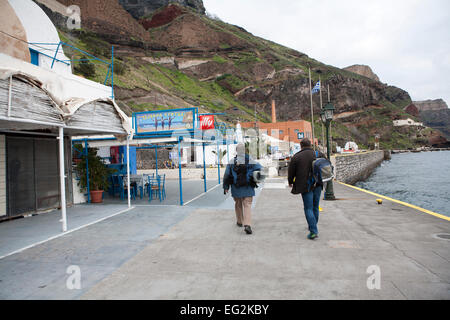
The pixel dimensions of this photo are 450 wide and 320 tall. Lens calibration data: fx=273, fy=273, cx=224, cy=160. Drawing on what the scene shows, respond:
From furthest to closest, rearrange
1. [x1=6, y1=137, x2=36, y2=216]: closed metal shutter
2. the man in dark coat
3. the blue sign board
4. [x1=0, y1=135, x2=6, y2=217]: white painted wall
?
the blue sign board < [x1=6, y1=137, x2=36, y2=216]: closed metal shutter < [x1=0, y1=135, x2=6, y2=217]: white painted wall < the man in dark coat

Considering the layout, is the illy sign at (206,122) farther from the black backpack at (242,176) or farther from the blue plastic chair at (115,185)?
the black backpack at (242,176)

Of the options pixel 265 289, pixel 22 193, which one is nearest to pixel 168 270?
pixel 265 289

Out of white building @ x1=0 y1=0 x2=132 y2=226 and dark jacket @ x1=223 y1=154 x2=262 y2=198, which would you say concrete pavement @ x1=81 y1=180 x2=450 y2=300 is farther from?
white building @ x1=0 y1=0 x2=132 y2=226

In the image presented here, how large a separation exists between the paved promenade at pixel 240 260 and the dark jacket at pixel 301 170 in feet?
3.25

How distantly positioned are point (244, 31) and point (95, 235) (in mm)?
180133

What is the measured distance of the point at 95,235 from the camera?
563 centimetres

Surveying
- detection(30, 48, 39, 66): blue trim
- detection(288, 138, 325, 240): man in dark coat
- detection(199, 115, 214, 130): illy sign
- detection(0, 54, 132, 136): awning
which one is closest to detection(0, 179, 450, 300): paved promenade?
detection(288, 138, 325, 240): man in dark coat

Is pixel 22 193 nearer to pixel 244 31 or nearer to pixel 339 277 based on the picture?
pixel 339 277

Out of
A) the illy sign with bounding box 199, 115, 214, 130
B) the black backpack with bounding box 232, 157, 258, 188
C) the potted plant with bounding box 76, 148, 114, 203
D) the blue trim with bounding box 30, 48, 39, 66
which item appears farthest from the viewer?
the illy sign with bounding box 199, 115, 214, 130

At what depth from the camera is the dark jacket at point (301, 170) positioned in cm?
491

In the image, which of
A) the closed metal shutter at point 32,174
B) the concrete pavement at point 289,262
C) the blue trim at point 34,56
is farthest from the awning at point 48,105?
the concrete pavement at point 289,262

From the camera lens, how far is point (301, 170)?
16.3 ft

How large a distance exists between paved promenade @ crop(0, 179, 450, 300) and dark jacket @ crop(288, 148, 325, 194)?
0.99 m

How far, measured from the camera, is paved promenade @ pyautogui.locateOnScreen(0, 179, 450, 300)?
125 inches
